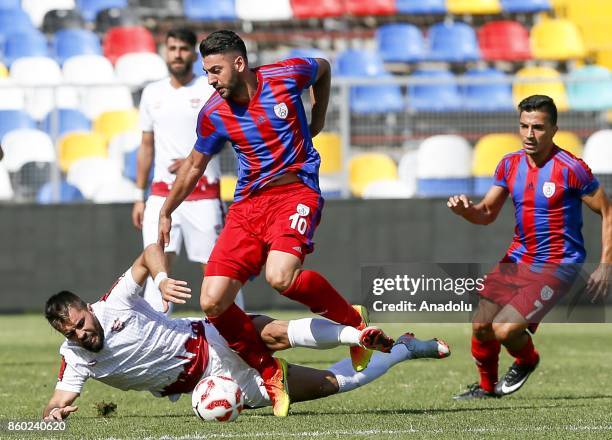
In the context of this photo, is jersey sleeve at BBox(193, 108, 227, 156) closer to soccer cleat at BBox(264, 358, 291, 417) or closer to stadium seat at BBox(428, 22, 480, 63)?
soccer cleat at BBox(264, 358, 291, 417)

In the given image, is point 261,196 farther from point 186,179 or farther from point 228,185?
point 228,185

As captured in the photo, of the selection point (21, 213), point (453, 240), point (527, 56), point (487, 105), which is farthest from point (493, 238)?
point (527, 56)

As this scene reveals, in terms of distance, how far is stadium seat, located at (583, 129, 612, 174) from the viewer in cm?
1433

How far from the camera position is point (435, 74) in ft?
66.3

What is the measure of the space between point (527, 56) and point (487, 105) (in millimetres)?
5566

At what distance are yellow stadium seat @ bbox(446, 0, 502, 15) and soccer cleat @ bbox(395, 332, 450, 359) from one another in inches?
603

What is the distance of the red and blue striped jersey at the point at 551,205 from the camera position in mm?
7707

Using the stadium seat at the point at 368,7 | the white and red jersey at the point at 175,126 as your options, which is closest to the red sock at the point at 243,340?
the white and red jersey at the point at 175,126

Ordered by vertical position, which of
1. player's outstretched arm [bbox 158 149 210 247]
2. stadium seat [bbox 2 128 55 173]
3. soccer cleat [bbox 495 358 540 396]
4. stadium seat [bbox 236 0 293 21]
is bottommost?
soccer cleat [bbox 495 358 540 396]

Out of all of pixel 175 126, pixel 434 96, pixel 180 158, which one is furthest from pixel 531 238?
pixel 434 96

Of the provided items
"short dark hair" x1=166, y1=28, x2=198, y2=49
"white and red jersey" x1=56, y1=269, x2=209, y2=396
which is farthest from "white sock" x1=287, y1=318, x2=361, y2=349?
"short dark hair" x1=166, y1=28, x2=198, y2=49

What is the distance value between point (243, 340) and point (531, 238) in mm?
2045

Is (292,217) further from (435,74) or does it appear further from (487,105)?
(435,74)

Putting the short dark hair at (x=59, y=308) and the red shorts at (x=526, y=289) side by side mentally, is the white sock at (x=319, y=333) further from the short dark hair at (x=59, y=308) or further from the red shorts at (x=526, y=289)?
the red shorts at (x=526, y=289)
